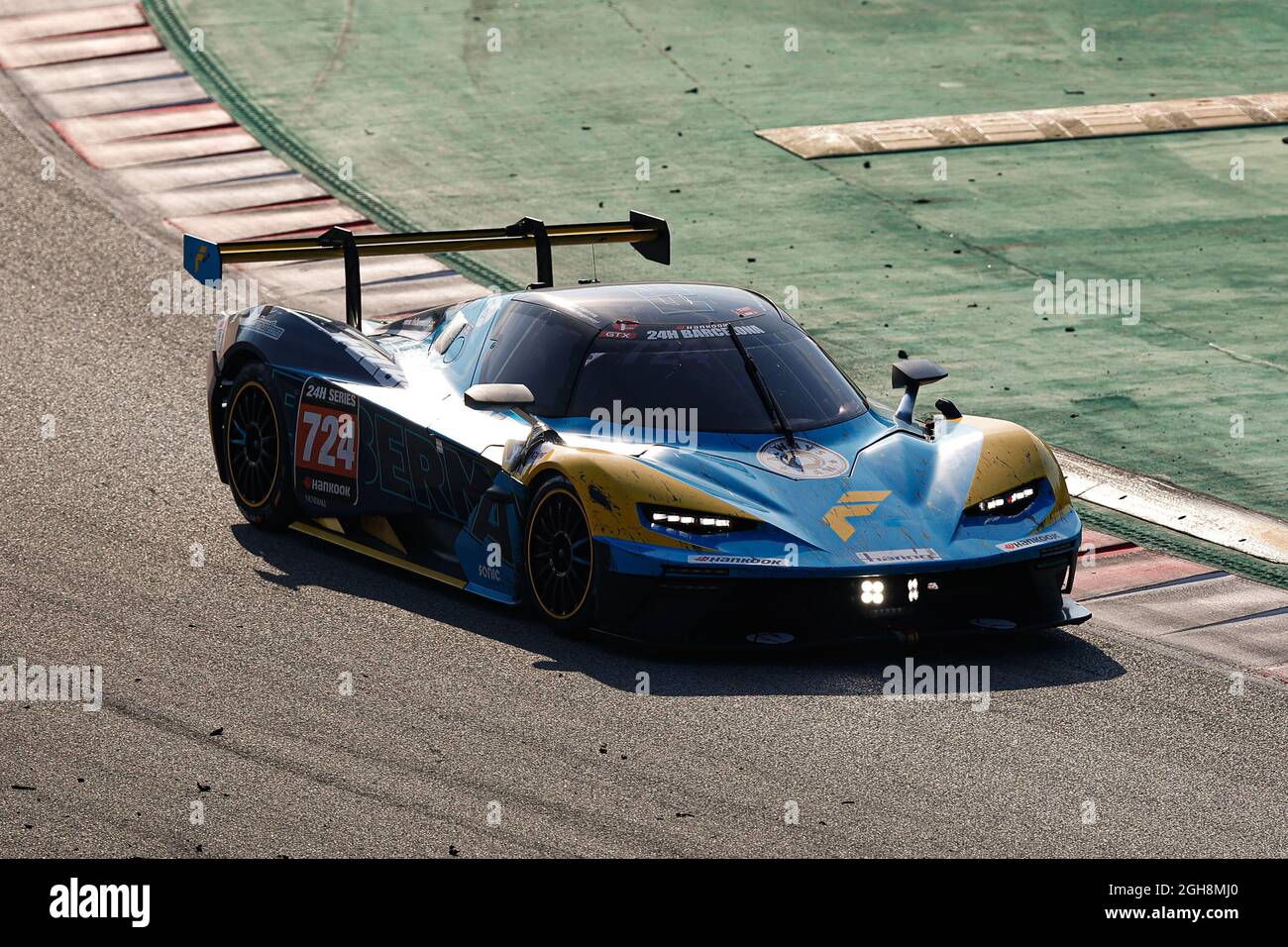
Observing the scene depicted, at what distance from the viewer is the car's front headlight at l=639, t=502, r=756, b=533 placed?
31.1 feet

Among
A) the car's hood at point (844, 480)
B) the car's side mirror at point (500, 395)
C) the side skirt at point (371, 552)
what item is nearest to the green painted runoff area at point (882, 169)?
the car's hood at point (844, 480)

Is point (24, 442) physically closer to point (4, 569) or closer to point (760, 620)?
point (4, 569)

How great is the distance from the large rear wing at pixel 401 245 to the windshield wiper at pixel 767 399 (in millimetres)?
1590

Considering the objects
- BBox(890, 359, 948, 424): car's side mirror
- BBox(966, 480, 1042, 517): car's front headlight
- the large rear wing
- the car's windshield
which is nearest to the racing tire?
the large rear wing

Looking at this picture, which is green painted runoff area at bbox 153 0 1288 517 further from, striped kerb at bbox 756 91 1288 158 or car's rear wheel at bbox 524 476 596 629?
car's rear wheel at bbox 524 476 596 629

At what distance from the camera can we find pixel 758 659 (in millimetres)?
9625

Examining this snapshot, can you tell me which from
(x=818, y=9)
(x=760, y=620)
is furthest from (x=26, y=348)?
(x=818, y=9)

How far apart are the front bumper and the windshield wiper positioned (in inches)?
36.6

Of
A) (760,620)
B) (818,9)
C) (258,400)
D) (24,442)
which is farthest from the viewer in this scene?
(818,9)

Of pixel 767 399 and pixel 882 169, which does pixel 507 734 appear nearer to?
pixel 767 399

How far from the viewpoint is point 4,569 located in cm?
1074

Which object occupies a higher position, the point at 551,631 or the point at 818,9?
the point at 818,9
